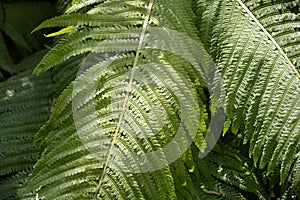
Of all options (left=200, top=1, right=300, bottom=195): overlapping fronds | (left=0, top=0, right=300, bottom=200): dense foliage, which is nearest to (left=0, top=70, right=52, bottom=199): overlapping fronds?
(left=0, top=0, right=300, bottom=200): dense foliage

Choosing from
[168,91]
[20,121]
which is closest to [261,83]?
[168,91]

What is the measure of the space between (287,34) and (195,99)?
0.85 feet

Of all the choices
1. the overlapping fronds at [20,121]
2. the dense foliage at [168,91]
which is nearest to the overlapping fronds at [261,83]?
the dense foliage at [168,91]

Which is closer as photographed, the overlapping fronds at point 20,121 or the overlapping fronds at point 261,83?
the overlapping fronds at point 261,83

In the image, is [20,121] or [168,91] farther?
[20,121]

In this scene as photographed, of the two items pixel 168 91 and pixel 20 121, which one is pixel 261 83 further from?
Answer: pixel 20 121

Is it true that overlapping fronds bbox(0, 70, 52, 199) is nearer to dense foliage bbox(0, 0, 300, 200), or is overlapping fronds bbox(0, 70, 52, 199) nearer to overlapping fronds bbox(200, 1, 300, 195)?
dense foliage bbox(0, 0, 300, 200)

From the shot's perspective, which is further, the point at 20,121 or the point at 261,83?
the point at 20,121

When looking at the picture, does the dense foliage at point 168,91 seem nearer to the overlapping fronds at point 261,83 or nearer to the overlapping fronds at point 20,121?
the overlapping fronds at point 261,83

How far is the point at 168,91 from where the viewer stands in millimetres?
1075

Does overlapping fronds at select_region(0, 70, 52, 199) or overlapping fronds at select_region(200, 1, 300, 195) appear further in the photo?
overlapping fronds at select_region(0, 70, 52, 199)

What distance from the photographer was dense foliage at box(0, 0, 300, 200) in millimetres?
1028

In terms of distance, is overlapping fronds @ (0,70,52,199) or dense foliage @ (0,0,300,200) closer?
dense foliage @ (0,0,300,200)

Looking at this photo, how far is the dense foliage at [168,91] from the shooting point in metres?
1.03
